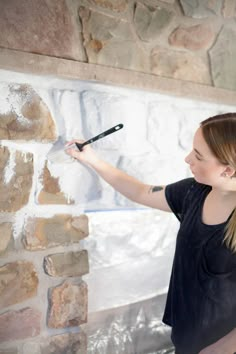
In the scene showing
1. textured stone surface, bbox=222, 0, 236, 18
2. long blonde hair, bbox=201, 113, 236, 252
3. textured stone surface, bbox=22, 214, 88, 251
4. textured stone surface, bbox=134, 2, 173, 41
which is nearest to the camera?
long blonde hair, bbox=201, 113, 236, 252

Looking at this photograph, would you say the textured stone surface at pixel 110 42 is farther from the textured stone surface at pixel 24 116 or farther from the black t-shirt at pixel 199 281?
the black t-shirt at pixel 199 281

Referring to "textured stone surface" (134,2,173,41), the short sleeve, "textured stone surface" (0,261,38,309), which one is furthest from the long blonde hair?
"textured stone surface" (0,261,38,309)

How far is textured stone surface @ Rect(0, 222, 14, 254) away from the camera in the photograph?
1.03 m

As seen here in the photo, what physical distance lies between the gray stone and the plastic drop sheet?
2.26 ft

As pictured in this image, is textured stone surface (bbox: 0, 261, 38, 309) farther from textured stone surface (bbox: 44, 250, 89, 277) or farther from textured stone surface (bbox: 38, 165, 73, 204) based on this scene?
textured stone surface (bbox: 38, 165, 73, 204)

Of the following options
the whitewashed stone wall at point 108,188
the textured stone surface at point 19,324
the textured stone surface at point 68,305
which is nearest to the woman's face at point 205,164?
the whitewashed stone wall at point 108,188

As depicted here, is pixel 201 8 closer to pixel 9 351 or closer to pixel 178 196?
pixel 178 196

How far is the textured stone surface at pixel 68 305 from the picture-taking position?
3.69 ft

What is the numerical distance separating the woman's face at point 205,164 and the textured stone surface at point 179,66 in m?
0.34

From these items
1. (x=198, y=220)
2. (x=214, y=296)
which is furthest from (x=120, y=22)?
(x=214, y=296)

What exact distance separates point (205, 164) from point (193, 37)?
54 centimetres

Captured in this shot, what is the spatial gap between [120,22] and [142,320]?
38.5 inches

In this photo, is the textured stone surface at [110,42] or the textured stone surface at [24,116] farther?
the textured stone surface at [110,42]

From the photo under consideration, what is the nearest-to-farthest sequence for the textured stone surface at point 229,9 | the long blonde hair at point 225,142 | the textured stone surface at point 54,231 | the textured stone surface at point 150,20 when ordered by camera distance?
the long blonde hair at point 225,142, the textured stone surface at point 54,231, the textured stone surface at point 150,20, the textured stone surface at point 229,9
